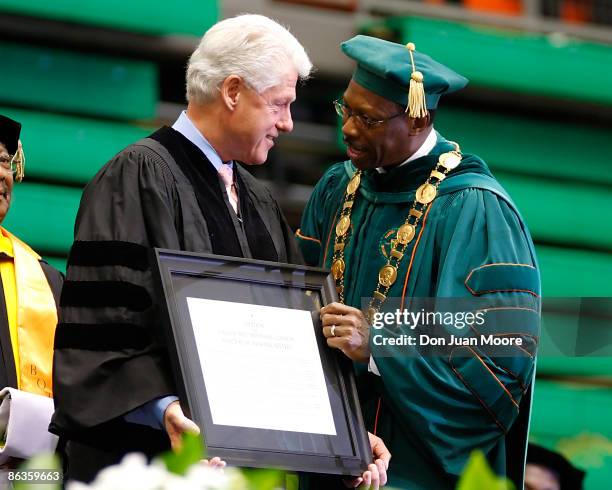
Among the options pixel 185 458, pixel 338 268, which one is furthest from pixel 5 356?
pixel 185 458

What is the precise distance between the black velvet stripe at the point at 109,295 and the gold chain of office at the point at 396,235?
2.10 feet

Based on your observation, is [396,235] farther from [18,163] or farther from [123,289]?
[18,163]

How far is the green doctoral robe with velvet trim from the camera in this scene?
361cm

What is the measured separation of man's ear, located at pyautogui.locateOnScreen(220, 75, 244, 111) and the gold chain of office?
556 millimetres

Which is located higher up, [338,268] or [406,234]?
[406,234]

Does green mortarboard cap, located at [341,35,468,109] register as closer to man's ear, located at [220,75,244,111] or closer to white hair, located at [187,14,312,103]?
white hair, located at [187,14,312,103]

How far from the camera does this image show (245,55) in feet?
11.7

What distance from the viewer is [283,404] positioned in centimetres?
324

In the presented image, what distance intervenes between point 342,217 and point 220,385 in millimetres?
963

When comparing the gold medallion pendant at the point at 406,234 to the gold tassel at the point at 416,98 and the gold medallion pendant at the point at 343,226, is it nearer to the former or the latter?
the gold medallion pendant at the point at 343,226

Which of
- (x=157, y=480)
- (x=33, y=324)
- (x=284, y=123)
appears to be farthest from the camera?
(x=33, y=324)

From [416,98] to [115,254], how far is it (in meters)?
0.98

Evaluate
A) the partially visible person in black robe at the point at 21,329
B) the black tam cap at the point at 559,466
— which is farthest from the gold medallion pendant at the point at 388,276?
the black tam cap at the point at 559,466

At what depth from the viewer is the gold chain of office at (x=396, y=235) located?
12.4 ft
